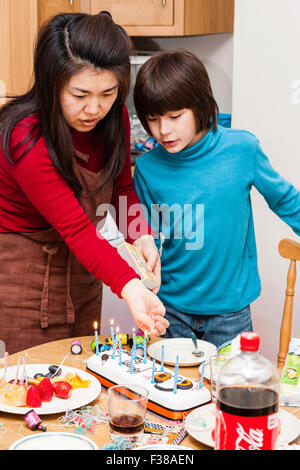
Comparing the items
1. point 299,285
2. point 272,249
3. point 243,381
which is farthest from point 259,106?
point 243,381

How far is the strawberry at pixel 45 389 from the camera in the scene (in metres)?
1.08

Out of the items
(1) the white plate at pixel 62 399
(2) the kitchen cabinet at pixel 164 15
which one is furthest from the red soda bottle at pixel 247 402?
(2) the kitchen cabinet at pixel 164 15

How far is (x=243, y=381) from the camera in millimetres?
794

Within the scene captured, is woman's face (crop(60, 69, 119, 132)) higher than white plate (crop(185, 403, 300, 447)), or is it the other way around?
woman's face (crop(60, 69, 119, 132))

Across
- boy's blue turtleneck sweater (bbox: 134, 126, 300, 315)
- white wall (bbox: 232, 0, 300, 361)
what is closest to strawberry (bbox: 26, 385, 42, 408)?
boy's blue turtleneck sweater (bbox: 134, 126, 300, 315)

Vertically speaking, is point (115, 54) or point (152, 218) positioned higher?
point (115, 54)

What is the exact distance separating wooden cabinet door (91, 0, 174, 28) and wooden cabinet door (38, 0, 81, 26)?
0.26ft

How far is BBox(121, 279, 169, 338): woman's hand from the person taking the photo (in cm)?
122

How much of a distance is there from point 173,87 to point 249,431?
102 centimetres

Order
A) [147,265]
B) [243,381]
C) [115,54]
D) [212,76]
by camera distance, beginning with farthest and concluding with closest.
A: [212,76] < [147,265] < [115,54] < [243,381]

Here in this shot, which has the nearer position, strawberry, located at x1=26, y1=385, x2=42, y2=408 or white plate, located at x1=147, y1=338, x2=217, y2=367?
strawberry, located at x1=26, y1=385, x2=42, y2=408

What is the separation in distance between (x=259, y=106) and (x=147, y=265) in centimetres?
105

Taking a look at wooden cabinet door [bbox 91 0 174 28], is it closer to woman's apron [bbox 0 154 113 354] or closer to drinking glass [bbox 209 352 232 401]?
woman's apron [bbox 0 154 113 354]

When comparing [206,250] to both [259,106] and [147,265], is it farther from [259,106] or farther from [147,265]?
[259,106]
